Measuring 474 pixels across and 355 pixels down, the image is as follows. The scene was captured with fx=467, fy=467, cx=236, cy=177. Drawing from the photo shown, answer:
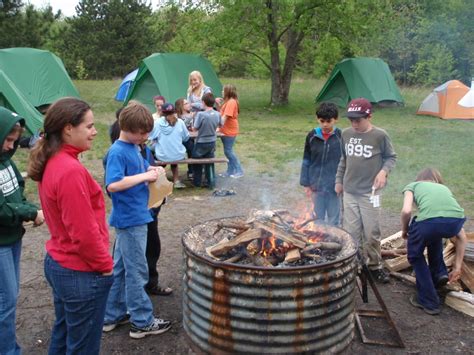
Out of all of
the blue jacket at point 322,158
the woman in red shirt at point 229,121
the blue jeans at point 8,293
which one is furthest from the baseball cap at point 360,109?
the woman in red shirt at point 229,121

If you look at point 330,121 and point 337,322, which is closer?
point 337,322

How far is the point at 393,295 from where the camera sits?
15.0ft

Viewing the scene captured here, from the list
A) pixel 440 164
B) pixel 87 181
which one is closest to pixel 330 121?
Result: pixel 87 181

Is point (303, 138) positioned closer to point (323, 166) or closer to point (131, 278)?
point (323, 166)

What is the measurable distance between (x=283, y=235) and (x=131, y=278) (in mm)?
1223

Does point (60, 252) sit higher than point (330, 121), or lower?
lower

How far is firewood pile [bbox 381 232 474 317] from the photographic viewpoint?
4.24 m

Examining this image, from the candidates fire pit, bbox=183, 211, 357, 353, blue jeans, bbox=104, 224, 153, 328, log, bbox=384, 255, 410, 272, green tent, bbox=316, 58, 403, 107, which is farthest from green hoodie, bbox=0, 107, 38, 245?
green tent, bbox=316, 58, 403, 107

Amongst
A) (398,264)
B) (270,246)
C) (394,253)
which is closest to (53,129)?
(270,246)

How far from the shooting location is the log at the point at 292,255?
10.5ft

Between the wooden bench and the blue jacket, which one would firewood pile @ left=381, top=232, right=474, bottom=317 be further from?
the wooden bench

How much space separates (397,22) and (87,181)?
24.1 metres

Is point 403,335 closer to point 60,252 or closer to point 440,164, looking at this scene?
point 60,252

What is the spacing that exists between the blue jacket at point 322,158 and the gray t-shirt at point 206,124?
3.14m
